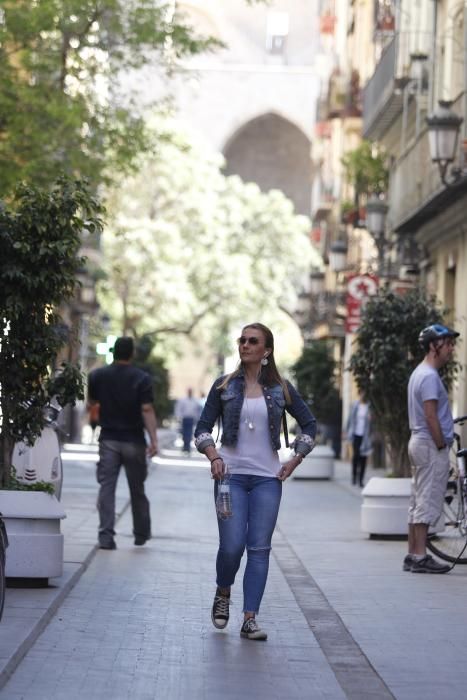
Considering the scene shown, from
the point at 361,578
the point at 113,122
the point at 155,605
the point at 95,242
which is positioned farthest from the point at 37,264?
the point at 95,242

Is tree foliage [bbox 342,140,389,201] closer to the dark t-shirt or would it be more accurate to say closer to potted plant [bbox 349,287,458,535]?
potted plant [bbox 349,287,458,535]

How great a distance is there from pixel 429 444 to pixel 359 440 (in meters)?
15.3

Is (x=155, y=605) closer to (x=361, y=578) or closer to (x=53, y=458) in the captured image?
(x=361, y=578)

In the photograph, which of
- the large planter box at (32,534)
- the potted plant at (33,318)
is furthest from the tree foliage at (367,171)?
the large planter box at (32,534)

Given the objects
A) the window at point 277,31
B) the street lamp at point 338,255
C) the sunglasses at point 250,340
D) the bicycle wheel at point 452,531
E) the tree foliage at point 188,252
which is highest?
the window at point 277,31

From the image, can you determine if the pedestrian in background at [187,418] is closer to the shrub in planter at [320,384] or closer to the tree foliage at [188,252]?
the shrub in planter at [320,384]

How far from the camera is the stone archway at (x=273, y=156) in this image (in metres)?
93.9

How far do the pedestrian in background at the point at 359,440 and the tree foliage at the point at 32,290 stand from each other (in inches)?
643

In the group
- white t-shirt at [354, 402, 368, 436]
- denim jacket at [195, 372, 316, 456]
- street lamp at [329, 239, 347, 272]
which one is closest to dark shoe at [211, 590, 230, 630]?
denim jacket at [195, 372, 316, 456]

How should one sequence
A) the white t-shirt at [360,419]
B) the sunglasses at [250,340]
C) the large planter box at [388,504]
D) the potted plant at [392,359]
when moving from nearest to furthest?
the sunglasses at [250,340], the large planter box at [388,504], the potted plant at [392,359], the white t-shirt at [360,419]

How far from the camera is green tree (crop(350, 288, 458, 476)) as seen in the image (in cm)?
1816

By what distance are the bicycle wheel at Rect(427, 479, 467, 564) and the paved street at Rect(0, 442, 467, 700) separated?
185 mm

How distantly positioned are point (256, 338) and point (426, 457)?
12.7ft

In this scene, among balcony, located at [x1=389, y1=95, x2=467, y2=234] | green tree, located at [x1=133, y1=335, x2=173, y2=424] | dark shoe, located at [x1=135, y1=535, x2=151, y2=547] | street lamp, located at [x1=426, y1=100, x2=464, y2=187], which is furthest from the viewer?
green tree, located at [x1=133, y1=335, x2=173, y2=424]
